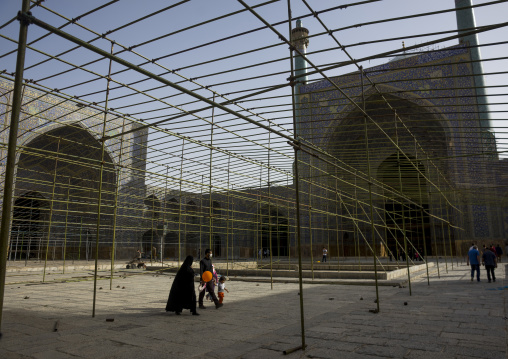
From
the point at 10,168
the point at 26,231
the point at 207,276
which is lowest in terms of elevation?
the point at 207,276

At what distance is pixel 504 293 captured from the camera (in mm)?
7848

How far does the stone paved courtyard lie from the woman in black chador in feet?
0.47

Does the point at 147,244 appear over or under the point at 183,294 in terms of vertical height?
over

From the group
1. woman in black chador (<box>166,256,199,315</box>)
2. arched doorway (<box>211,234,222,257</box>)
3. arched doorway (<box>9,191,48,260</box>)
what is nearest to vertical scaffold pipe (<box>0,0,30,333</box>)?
woman in black chador (<box>166,256,199,315</box>)

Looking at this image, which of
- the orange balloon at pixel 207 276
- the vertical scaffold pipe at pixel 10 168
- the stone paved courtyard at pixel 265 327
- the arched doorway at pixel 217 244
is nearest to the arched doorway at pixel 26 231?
the stone paved courtyard at pixel 265 327

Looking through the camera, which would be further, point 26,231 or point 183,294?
point 26,231

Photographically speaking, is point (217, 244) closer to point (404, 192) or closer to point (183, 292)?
point (404, 192)

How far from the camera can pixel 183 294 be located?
618 centimetres

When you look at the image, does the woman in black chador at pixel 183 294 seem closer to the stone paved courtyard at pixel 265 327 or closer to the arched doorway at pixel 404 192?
the stone paved courtyard at pixel 265 327

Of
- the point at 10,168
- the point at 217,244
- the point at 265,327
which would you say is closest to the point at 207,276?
the point at 265,327

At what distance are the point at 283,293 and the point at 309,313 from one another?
2.63 m

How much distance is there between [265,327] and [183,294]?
70.3 inches

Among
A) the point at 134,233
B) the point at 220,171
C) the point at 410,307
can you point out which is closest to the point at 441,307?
the point at 410,307

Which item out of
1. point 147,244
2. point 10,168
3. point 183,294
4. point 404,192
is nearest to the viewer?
point 10,168
